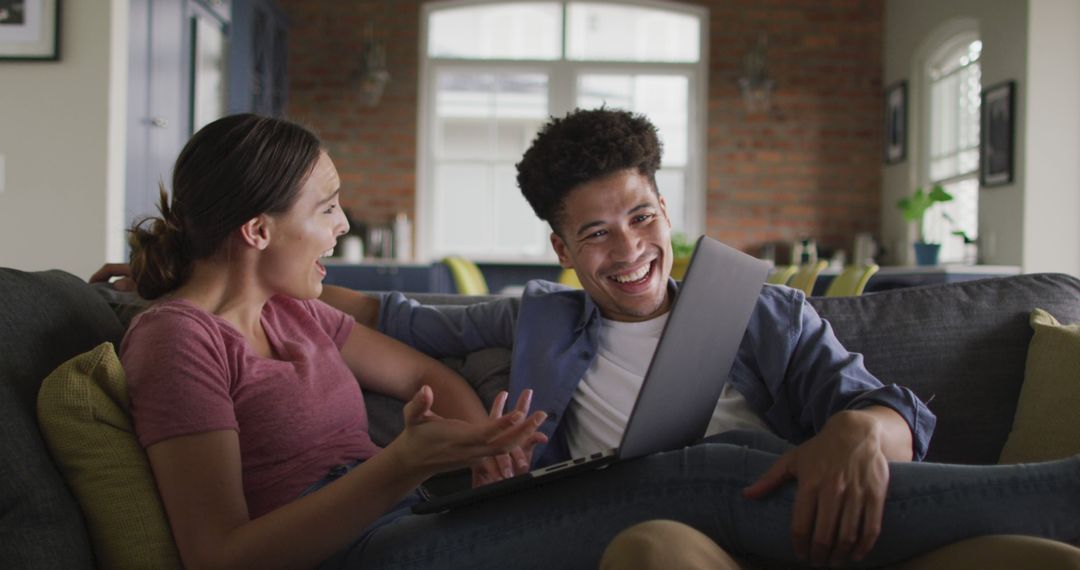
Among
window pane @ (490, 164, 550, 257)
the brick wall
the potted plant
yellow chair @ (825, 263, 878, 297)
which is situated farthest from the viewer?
window pane @ (490, 164, 550, 257)

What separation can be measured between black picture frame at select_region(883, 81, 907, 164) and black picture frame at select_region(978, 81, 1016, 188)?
1.15 m

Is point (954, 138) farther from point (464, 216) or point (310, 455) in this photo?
point (310, 455)

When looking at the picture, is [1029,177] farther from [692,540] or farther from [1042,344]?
[692,540]

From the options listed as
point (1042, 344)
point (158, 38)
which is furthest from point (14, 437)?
point (158, 38)

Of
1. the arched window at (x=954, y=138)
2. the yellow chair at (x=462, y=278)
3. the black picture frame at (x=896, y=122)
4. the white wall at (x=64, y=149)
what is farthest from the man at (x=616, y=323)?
the black picture frame at (x=896, y=122)

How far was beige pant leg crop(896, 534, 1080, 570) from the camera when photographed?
916 mm

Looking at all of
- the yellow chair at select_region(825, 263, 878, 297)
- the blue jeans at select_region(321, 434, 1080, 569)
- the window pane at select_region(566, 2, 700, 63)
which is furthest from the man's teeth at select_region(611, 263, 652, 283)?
the window pane at select_region(566, 2, 700, 63)

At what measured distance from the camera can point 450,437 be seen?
108 cm

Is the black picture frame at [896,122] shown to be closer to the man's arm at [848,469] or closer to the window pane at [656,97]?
the window pane at [656,97]

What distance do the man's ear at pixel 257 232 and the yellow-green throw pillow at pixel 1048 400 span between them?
1.36 m

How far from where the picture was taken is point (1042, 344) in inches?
69.1

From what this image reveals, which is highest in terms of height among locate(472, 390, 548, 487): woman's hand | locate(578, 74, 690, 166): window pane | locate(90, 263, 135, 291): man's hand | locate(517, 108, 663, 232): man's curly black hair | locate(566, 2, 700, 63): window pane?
locate(566, 2, 700, 63): window pane

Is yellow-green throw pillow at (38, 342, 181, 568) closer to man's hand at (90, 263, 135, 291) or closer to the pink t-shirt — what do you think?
the pink t-shirt

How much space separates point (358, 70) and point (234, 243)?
5668 millimetres
